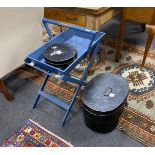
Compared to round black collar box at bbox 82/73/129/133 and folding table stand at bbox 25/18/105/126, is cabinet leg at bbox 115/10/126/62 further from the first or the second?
round black collar box at bbox 82/73/129/133

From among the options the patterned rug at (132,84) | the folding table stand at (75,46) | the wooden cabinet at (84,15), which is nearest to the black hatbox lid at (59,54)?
the folding table stand at (75,46)

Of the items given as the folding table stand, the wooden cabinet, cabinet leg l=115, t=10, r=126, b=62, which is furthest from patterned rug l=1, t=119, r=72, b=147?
cabinet leg l=115, t=10, r=126, b=62

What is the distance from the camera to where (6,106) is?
171 cm

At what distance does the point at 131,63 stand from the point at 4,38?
1.24 meters

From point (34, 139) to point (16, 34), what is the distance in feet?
2.64

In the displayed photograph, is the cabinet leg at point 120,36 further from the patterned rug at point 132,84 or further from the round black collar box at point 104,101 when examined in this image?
the round black collar box at point 104,101

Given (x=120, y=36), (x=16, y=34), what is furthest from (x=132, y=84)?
(x=16, y=34)

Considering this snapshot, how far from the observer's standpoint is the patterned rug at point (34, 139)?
55.8 inches

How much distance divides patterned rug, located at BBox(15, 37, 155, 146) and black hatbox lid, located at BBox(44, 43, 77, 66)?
20.6 inches

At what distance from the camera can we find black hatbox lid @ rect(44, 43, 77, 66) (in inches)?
49.8

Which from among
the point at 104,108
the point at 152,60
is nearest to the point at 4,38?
the point at 104,108

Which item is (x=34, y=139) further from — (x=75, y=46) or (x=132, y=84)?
(x=132, y=84)

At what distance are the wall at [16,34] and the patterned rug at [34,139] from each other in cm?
48
